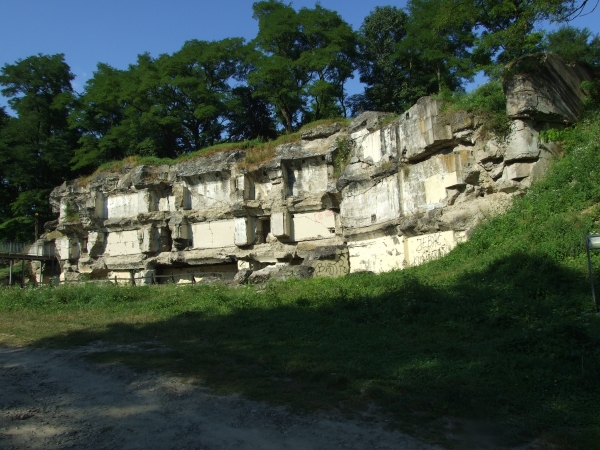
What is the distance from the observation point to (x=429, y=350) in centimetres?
717

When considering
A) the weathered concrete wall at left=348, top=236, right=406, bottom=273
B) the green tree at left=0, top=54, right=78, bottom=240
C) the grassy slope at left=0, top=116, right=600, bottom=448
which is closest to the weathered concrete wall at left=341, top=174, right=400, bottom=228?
the weathered concrete wall at left=348, top=236, right=406, bottom=273

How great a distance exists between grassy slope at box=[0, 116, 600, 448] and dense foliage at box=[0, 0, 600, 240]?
14142mm

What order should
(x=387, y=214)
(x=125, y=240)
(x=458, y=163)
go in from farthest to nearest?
(x=125, y=240) → (x=387, y=214) → (x=458, y=163)

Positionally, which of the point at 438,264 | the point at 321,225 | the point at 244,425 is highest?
the point at 321,225

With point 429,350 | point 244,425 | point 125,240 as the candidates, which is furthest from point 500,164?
point 125,240

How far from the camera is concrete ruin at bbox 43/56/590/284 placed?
15.0m

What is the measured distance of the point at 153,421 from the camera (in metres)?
5.18

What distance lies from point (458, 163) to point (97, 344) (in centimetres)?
1218

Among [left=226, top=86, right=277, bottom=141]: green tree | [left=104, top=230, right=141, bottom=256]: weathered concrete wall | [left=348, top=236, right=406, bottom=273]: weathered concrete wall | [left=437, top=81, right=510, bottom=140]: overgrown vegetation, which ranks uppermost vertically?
[left=226, top=86, right=277, bottom=141]: green tree

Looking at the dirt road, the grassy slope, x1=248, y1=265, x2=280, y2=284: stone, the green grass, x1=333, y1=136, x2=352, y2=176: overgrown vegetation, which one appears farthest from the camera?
the green grass

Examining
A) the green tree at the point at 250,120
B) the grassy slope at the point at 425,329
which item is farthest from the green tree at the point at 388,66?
the grassy slope at the point at 425,329

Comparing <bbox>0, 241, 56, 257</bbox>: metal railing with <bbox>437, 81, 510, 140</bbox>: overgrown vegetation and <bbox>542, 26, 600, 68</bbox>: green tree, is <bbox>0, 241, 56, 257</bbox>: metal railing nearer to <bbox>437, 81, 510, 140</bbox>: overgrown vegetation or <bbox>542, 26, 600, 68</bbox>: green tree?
<bbox>437, 81, 510, 140</bbox>: overgrown vegetation

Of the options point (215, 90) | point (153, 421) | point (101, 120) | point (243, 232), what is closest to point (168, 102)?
point (215, 90)

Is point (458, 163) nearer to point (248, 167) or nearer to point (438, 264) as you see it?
point (438, 264)
